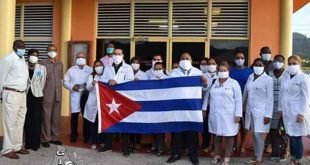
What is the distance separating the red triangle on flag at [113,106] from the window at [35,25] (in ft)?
18.1

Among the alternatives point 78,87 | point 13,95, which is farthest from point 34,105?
point 78,87

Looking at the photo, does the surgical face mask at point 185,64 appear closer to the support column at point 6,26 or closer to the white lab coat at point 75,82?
the white lab coat at point 75,82

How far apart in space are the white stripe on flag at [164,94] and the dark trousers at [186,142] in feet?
2.07

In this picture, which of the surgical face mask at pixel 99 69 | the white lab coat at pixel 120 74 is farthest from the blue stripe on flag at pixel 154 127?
the surgical face mask at pixel 99 69

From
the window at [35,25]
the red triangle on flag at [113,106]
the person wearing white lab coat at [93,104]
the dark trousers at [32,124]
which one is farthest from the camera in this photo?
the window at [35,25]

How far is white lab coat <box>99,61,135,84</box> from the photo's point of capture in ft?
24.5

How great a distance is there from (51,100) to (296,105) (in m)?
4.43

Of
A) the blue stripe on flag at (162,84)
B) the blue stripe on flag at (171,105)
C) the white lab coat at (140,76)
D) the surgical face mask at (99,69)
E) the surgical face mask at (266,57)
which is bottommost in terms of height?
the blue stripe on flag at (171,105)

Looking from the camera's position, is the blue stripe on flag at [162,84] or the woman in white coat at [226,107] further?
the blue stripe on flag at [162,84]

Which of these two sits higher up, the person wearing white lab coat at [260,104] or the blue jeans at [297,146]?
the person wearing white lab coat at [260,104]

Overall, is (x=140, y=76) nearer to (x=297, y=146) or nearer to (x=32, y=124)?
(x=32, y=124)

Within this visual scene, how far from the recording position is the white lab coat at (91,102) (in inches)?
306

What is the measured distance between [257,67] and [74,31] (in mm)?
6691

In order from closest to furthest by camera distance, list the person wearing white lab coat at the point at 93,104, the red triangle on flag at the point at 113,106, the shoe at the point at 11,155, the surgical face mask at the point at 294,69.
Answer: the surgical face mask at the point at 294,69, the shoe at the point at 11,155, the red triangle on flag at the point at 113,106, the person wearing white lab coat at the point at 93,104
